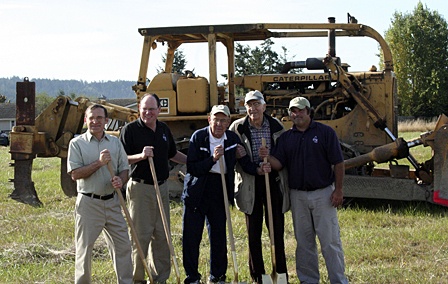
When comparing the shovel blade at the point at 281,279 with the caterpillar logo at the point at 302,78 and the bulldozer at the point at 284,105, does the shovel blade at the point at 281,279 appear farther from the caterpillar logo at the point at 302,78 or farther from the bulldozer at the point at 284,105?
the caterpillar logo at the point at 302,78

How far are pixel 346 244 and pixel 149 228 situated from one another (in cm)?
284

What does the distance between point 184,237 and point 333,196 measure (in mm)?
1457

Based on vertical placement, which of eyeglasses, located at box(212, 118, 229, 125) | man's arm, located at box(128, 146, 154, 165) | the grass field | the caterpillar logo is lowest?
the grass field

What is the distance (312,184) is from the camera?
21.3ft

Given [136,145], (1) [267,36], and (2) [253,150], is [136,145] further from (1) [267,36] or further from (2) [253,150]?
(1) [267,36]

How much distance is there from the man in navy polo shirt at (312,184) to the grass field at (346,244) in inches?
19.8

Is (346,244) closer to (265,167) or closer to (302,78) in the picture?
(265,167)

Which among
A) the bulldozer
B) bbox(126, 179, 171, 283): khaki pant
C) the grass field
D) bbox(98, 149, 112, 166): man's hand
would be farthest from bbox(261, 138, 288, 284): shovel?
the bulldozer

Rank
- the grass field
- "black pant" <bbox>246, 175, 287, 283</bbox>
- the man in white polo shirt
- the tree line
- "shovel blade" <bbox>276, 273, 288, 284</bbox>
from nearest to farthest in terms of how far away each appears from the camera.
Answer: the man in white polo shirt, "shovel blade" <bbox>276, 273, 288, 284</bbox>, "black pant" <bbox>246, 175, 287, 283</bbox>, the grass field, the tree line

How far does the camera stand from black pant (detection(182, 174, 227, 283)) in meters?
6.66

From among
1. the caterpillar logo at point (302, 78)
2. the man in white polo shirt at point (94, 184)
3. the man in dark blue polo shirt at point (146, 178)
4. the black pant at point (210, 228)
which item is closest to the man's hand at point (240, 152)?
the black pant at point (210, 228)

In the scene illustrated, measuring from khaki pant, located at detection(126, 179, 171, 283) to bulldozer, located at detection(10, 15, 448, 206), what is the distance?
162 inches

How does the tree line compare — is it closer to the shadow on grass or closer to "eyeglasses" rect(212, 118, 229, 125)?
the shadow on grass

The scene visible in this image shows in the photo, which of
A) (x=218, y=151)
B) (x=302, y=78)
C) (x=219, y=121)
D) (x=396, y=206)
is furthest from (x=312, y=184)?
(x=302, y=78)
